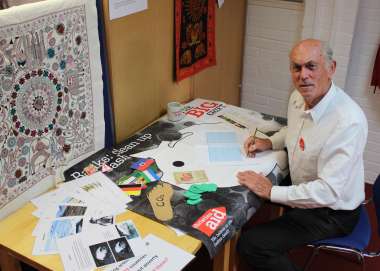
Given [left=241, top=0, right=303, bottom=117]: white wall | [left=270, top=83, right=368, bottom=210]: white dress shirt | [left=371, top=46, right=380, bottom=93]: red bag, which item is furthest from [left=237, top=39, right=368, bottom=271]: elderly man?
[left=241, top=0, right=303, bottom=117]: white wall

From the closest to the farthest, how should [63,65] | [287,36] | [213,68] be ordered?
[63,65] → [213,68] → [287,36]

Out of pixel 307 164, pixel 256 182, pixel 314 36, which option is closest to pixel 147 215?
pixel 256 182

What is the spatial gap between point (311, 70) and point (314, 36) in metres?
1.23

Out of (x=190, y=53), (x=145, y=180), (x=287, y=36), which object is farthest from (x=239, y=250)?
(x=287, y=36)

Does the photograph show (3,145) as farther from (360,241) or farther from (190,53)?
(360,241)

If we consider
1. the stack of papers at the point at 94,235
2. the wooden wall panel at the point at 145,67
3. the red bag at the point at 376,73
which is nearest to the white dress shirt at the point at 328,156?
the stack of papers at the point at 94,235

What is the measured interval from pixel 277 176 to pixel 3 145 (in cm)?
116

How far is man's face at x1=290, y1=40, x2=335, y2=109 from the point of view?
1807 millimetres

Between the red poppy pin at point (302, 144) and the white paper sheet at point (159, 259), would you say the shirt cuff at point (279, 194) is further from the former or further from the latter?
the white paper sheet at point (159, 259)

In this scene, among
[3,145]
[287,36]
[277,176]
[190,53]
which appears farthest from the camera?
[287,36]

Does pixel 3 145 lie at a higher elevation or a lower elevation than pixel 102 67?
lower

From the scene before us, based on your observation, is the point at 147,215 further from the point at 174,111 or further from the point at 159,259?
the point at 174,111

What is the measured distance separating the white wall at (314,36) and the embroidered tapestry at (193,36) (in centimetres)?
60

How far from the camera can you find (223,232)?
63.5 inches
